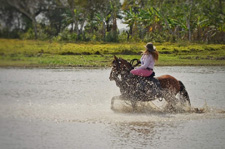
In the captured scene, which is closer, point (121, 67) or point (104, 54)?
point (121, 67)

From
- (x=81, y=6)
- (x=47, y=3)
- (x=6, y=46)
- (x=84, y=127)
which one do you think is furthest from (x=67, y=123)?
(x=81, y=6)

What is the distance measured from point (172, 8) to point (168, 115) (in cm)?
3038

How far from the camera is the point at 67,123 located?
29.9ft

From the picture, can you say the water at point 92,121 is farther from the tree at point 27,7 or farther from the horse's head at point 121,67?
the tree at point 27,7

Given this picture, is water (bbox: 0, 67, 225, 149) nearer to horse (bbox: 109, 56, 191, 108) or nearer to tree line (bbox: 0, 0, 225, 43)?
horse (bbox: 109, 56, 191, 108)

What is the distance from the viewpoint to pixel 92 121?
928 centimetres

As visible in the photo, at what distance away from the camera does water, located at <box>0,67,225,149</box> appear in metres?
7.57

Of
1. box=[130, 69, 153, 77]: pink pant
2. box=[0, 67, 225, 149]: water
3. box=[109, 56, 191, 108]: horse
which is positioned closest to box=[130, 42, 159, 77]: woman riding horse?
box=[130, 69, 153, 77]: pink pant

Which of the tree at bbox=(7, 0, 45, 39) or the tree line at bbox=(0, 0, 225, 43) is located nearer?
the tree at bbox=(7, 0, 45, 39)

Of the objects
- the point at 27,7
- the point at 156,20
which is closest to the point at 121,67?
the point at 27,7

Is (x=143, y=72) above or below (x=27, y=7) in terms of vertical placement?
below

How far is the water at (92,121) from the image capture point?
7.57m

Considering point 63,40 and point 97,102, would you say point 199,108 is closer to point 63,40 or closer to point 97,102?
point 97,102

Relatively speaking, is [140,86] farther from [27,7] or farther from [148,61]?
[27,7]
